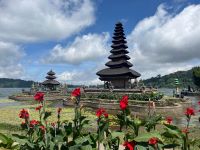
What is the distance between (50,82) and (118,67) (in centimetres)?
2490

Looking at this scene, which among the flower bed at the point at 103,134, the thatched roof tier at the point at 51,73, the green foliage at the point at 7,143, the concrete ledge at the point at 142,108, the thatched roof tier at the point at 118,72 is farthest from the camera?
the thatched roof tier at the point at 51,73

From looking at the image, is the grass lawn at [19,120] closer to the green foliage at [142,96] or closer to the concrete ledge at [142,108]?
the concrete ledge at [142,108]

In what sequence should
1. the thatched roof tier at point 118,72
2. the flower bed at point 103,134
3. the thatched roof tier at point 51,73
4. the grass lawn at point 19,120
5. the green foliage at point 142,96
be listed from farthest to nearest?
1. the thatched roof tier at point 51,73
2. the thatched roof tier at point 118,72
3. the green foliage at point 142,96
4. the grass lawn at point 19,120
5. the flower bed at point 103,134

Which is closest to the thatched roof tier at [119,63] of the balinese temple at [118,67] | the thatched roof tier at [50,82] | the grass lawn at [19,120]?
the balinese temple at [118,67]

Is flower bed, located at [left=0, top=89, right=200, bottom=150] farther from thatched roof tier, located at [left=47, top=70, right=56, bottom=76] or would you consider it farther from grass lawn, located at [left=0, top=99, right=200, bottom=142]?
thatched roof tier, located at [left=47, top=70, right=56, bottom=76]

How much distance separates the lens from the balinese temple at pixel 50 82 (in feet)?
278

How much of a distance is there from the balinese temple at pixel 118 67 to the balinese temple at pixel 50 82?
2129 centimetres

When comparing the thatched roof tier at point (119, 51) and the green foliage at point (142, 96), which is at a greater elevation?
the thatched roof tier at point (119, 51)

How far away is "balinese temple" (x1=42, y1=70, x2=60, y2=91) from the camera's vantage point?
8469 cm

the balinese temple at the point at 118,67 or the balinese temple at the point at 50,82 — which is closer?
the balinese temple at the point at 118,67

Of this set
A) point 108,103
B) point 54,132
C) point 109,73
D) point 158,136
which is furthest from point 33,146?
point 109,73

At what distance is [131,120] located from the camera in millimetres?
6734

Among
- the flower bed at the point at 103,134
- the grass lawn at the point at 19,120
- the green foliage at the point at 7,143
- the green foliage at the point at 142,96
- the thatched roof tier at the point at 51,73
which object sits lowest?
the grass lawn at the point at 19,120

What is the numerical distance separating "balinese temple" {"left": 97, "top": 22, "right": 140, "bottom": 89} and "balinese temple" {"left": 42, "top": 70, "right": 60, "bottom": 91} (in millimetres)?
21287
